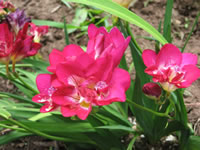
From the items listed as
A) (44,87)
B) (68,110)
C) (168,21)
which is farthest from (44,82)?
(168,21)

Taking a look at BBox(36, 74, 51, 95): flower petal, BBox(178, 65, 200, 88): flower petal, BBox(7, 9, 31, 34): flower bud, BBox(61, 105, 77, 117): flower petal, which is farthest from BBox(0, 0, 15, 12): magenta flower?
BBox(178, 65, 200, 88): flower petal

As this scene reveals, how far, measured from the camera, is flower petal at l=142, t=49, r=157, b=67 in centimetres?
67

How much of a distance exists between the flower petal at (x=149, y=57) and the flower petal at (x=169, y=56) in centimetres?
1

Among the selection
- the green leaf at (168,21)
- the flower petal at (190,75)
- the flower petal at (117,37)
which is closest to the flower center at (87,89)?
the flower petal at (117,37)

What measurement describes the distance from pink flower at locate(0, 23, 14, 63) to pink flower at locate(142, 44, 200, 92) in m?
0.40

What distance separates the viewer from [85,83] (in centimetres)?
58

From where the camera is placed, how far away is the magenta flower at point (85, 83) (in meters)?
0.55

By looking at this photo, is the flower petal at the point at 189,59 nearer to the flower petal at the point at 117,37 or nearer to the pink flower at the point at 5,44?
the flower petal at the point at 117,37

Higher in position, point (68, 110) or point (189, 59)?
point (189, 59)

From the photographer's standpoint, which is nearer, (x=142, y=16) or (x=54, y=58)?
(x=54, y=58)

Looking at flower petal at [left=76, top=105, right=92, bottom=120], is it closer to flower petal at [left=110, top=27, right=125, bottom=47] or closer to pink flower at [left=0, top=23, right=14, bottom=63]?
flower petal at [left=110, top=27, right=125, bottom=47]

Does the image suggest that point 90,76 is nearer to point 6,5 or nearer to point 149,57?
point 149,57

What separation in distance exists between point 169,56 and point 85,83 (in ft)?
0.85

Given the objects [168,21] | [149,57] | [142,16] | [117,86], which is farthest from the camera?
[142,16]
